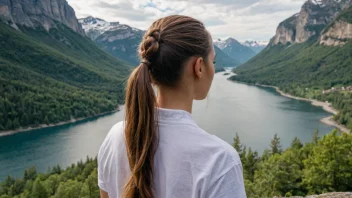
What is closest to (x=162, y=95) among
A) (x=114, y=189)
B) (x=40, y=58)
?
(x=114, y=189)

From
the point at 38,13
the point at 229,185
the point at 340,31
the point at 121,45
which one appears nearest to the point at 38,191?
the point at 229,185

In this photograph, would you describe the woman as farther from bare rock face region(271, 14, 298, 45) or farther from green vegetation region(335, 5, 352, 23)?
bare rock face region(271, 14, 298, 45)

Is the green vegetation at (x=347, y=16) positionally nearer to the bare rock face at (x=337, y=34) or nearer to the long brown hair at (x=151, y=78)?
the bare rock face at (x=337, y=34)

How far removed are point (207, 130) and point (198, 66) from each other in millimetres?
35875

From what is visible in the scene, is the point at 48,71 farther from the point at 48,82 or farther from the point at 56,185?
the point at 56,185

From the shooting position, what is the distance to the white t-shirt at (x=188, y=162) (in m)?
0.87

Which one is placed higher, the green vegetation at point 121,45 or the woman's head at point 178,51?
the green vegetation at point 121,45

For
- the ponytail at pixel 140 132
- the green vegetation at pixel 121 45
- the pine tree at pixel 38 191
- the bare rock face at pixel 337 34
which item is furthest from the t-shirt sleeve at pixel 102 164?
the green vegetation at pixel 121 45

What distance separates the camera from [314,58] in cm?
9912

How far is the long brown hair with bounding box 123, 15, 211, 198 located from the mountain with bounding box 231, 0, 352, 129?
42877 mm

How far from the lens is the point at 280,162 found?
46.9 feet

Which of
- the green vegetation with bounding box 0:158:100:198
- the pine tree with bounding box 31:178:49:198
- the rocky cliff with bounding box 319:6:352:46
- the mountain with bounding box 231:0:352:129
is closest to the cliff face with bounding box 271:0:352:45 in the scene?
the mountain with bounding box 231:0:352:129

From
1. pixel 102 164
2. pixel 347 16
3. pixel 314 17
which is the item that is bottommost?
pixel 102 164

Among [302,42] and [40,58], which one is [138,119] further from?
[302,42]
